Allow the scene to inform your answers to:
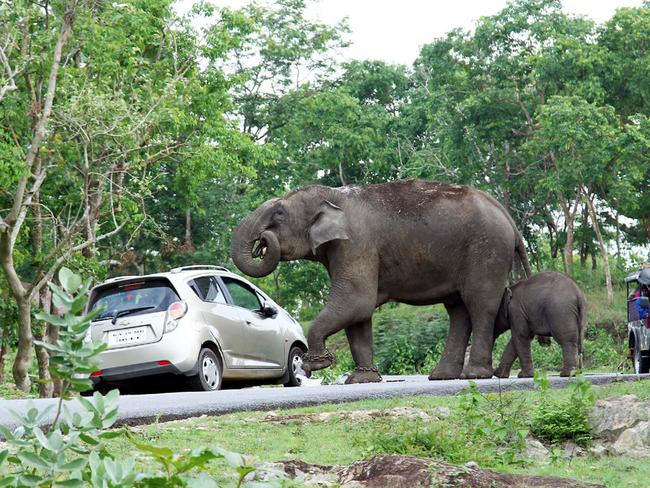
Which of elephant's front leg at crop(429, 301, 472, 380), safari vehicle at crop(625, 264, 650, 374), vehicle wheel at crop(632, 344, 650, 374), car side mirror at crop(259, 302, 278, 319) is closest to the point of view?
elephant's front leg at crop(429, 301, 472, 380)

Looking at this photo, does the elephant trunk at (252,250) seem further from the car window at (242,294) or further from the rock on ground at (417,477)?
A: the rock on ground at (417,477)

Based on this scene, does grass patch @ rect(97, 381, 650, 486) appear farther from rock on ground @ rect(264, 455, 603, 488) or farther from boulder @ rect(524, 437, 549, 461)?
rock on ground @ rect(264, 455, 603, 488)

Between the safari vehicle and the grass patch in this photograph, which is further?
the safari vehicle

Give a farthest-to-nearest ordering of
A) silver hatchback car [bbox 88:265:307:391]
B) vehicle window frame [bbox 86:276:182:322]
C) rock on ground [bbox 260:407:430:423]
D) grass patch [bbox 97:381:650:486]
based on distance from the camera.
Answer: vehicle window frame [bbox 86:276:182:322]
silver hatchback car [bbox 88:265:307:391]
rock on ground [bbox 260:407:430:423]
grass patch [bbox 97:381:650:486]

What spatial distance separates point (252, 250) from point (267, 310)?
143 cm

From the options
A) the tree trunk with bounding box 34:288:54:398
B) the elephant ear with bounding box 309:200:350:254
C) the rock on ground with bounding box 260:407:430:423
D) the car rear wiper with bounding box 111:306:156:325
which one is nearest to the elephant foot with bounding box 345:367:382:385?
the elephant ear with bounding box 309:200:350:254

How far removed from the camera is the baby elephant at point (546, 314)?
51.5 feet

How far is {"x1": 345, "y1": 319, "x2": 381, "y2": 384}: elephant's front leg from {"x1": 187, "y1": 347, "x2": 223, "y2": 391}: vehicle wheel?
1.69 meters

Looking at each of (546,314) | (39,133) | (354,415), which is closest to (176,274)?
(546,314)

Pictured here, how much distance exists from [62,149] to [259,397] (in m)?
15.8

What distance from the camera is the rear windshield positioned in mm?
15391

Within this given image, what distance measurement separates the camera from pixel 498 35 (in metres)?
40.7

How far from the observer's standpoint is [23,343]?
23281 mm

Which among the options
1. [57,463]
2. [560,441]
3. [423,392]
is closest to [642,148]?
[423,392]
